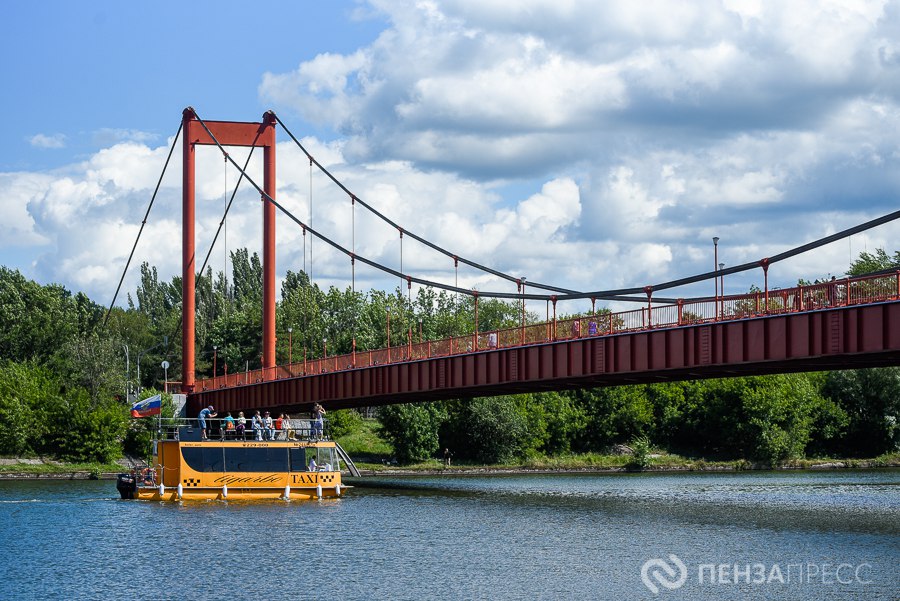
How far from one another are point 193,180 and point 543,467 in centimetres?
4279

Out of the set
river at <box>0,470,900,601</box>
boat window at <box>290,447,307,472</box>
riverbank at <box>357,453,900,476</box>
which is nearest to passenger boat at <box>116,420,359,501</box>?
boat window at <box>290,447,307,472</box>

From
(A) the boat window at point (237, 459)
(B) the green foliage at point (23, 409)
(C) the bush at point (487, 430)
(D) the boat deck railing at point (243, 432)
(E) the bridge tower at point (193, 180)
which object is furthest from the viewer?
(C) the bush at point (487, 430)

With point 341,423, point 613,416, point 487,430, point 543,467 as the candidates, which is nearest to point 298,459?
point 341,423

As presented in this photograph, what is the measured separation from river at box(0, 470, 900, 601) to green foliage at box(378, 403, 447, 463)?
118 feet

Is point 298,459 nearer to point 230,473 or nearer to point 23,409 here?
point 230,473

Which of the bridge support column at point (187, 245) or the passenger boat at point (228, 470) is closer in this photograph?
the passenger boat at point (228, 470)

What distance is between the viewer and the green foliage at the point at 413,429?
118375 mm

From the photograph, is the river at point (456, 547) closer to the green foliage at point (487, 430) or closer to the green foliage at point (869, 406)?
the green foliage at point (487, 430)

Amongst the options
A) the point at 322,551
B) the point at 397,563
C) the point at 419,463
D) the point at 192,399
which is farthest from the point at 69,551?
the point at 419,463

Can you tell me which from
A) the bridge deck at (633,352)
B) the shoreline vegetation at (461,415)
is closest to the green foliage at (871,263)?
the shoreline vegetation at (461,415)

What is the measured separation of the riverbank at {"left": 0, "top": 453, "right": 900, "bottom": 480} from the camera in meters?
103

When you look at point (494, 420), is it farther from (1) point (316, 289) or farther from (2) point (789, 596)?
(2) point (789, 596)

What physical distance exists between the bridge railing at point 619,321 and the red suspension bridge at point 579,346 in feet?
0.23

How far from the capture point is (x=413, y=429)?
119m
